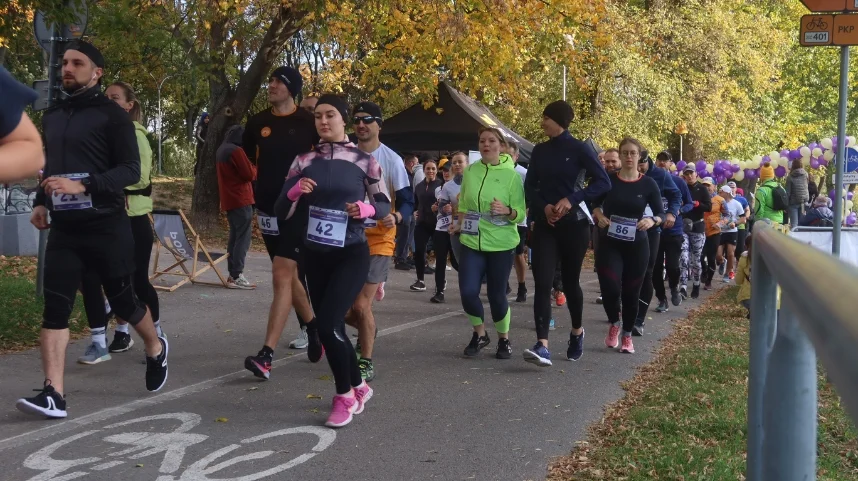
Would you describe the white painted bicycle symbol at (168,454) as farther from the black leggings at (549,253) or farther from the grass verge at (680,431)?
the black leggings at (549,253)

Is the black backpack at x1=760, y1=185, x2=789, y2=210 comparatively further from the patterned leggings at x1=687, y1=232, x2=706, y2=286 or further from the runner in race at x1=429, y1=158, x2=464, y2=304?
the runner in race at x1=429, y1=158, x2=464, y2=304

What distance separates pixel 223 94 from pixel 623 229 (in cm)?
1379

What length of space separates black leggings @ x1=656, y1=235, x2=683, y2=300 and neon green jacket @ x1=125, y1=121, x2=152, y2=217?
280 inches

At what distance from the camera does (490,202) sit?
27.1 feet

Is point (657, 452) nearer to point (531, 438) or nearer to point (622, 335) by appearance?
point (531, 438)

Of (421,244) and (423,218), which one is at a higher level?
(423,218)

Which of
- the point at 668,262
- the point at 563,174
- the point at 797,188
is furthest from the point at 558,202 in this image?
the point at 797,188

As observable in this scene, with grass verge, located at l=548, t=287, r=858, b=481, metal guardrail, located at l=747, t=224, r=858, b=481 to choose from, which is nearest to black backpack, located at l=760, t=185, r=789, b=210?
grass verge, located at l=548, t=287, r=858, b=481

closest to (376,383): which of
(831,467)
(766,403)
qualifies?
(831,467)

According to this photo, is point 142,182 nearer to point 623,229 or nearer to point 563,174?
point 563,174

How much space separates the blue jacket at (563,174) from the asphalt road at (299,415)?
4.35 ft

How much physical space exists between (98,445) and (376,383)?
7.90ft

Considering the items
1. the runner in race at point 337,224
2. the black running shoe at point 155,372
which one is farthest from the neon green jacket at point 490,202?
the black running shoe at point 155,372

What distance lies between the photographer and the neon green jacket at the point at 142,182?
24.6ft
